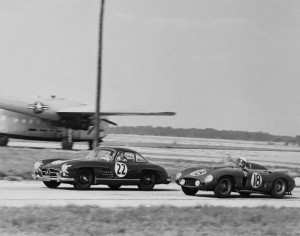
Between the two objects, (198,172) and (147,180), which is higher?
(198,172)

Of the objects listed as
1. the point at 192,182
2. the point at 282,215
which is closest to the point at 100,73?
the point at 192,182

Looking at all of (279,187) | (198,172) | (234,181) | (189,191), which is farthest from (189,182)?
(279,187)

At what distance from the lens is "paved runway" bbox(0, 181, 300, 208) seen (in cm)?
1645

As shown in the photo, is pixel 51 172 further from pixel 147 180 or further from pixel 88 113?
pixel 88 113

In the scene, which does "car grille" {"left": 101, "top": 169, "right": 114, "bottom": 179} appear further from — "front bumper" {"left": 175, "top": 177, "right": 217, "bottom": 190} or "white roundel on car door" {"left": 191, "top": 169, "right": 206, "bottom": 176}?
"white roundel on car door" {"left": 191, "top": 169, "right": 206, "bottom": 176}

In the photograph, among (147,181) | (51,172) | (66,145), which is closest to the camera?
(51,172)

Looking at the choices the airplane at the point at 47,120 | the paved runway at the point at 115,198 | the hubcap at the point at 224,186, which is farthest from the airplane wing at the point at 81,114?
the hubcap at the point at 224,186

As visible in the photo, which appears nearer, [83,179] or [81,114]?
[83,179]

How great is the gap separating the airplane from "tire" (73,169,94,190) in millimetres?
27493

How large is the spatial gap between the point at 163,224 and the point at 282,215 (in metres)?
3.39

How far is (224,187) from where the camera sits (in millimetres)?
19938

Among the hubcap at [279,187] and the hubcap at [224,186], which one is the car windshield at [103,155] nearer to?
the hubcap at [224,186]

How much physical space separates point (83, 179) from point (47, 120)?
29.0 m

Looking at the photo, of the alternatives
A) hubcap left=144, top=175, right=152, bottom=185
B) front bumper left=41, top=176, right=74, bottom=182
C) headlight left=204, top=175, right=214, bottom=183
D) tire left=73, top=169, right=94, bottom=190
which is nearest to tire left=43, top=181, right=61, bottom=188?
front bumper left=41, top=176, right=74, bottom=182
